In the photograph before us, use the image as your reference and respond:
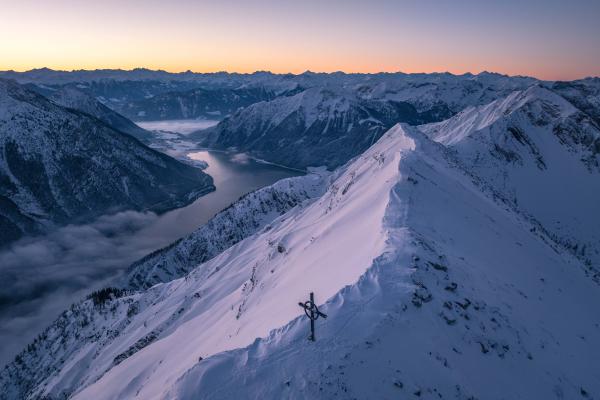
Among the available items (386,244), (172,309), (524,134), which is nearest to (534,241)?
(386,244)

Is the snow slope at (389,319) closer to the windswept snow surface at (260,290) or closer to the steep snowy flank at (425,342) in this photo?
the steep snowy flank at (425,342)

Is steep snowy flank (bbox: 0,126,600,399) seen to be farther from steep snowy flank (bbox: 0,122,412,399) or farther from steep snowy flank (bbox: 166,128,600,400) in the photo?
steep snowy flank (bbox: 0,122,412,399)

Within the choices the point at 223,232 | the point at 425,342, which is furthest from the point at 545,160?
the point at 425,342

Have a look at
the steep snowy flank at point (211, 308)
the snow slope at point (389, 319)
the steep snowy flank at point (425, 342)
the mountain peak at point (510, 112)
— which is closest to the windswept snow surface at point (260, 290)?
the steep snowy flank at point (211, 308)

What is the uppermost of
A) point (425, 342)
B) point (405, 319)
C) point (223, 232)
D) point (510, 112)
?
point (405, 319)

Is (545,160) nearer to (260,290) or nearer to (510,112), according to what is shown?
(510,112)
